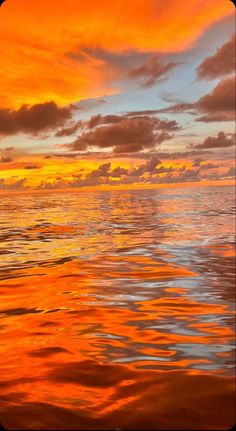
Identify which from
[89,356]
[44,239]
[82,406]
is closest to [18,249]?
[44,239]

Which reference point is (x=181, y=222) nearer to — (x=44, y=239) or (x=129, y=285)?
(x=44, y=239)

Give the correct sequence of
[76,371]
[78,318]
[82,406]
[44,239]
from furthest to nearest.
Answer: [44,239] → [78,318] → [76,371] → [82,406]

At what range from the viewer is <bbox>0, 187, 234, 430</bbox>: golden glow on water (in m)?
3.97

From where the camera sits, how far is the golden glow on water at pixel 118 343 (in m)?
3.97

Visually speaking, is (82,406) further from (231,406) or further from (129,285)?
(129,285)

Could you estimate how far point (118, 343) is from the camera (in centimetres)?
558

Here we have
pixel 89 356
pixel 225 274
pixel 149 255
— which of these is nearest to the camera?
pixel 89 356

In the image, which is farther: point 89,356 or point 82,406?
point 89,356

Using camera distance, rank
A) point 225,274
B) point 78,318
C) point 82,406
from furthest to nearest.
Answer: point 225,274, point 78,318, point 82,406

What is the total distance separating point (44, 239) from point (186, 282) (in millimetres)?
8880

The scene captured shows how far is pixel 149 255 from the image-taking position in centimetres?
1279

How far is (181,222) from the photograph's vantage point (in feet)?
74.6

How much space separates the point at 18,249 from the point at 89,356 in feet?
32.0

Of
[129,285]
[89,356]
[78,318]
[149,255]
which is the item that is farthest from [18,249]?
[89,356]
